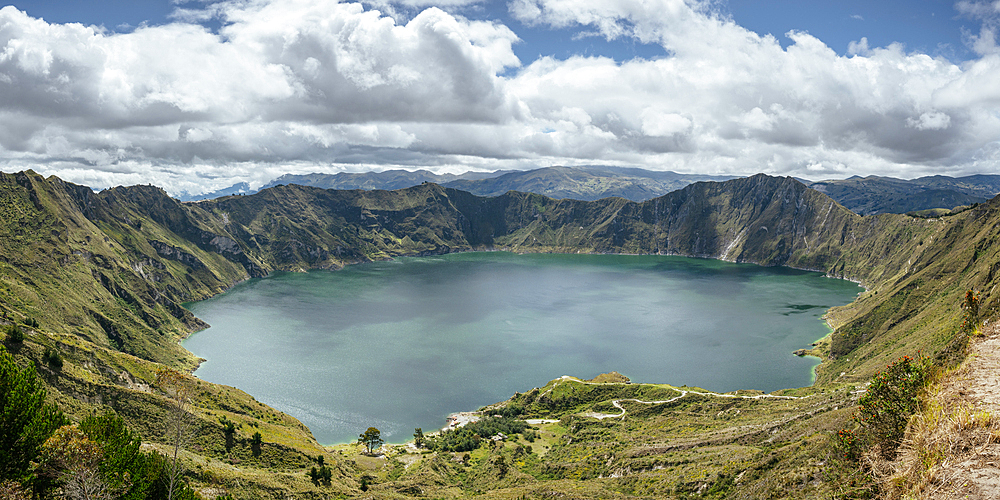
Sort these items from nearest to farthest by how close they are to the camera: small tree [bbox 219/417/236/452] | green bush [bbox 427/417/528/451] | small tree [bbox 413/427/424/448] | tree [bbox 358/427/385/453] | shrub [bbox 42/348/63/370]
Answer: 1. shrub [bbox 42/348/63/370]
2. small tree [bbox 219/417/236/452]
3. green bush [bbox 427/417/528/451]
4. small tree [bbox 413/427/424/448]
5. tree [bbox 358/427/385/453]

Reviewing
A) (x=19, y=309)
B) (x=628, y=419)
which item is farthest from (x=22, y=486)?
(x=19, y=309)

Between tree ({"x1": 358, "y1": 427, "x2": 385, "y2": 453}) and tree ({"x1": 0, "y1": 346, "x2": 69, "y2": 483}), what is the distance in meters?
68.2

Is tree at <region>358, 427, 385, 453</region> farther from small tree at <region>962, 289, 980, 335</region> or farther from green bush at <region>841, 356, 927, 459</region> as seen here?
small tree at <region>962, 289, 980, 335</region>

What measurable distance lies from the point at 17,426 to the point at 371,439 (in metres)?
76.5

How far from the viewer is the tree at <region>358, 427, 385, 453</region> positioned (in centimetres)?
10131

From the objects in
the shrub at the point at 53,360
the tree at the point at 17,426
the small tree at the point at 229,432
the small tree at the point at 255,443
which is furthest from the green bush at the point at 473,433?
the tree at the point at 17,426

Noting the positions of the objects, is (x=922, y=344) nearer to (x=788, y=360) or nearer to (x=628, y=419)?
(x=788, y=360)

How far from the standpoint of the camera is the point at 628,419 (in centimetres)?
9925

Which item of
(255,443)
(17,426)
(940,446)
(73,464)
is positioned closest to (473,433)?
(255,443)

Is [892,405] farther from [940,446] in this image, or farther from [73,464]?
[73,464]

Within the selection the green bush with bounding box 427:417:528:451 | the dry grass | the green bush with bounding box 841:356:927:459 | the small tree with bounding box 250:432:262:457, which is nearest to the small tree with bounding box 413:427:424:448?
the green bush with bounding box 427:417:528:451

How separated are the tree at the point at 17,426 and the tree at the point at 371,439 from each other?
6817 cm

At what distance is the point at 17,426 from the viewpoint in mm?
34344

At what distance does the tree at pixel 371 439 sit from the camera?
101312 mm
